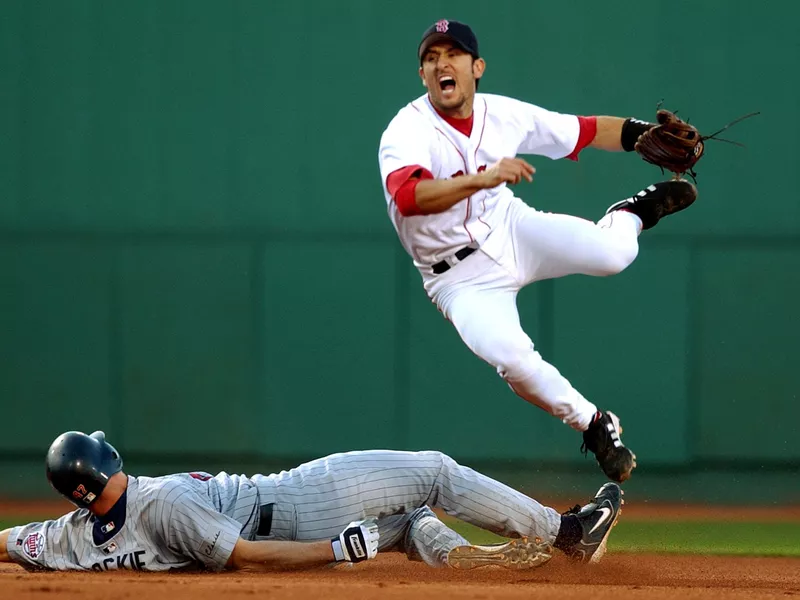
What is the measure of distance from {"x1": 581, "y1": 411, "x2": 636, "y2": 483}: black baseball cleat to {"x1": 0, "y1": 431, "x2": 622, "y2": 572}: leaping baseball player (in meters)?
0.25

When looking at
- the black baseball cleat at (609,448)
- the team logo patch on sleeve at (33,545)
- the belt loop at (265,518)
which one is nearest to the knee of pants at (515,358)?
the black baseball cleat at (609,448)

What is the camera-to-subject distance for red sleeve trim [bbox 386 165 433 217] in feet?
12.7

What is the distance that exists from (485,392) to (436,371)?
351 millimetres

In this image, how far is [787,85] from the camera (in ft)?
24.4

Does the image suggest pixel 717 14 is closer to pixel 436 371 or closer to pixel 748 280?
pixel 748 280

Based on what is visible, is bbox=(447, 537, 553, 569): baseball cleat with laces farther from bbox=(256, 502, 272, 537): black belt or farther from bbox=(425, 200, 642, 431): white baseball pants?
bbox=(256, 502, 272, 537): black belt

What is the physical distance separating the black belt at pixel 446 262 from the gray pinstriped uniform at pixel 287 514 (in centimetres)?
70

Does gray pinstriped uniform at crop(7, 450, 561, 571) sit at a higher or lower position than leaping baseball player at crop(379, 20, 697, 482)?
lower

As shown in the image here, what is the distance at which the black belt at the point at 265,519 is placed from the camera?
4020 mm

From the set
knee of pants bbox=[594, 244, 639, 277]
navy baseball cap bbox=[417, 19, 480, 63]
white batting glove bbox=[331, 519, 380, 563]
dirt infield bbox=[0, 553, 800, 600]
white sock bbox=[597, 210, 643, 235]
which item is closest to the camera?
dirt infield bbox=[0, 553, 800, 600]

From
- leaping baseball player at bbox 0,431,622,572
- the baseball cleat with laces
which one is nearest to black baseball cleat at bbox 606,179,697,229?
leaping baseball player at bbox 0,431,622,572

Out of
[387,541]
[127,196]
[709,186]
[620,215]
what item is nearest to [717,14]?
[709,186]

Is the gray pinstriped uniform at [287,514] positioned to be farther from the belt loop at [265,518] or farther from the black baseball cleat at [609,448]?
the black baseball cleat at [609,448]

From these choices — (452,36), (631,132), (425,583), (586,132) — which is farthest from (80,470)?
(631,132)
